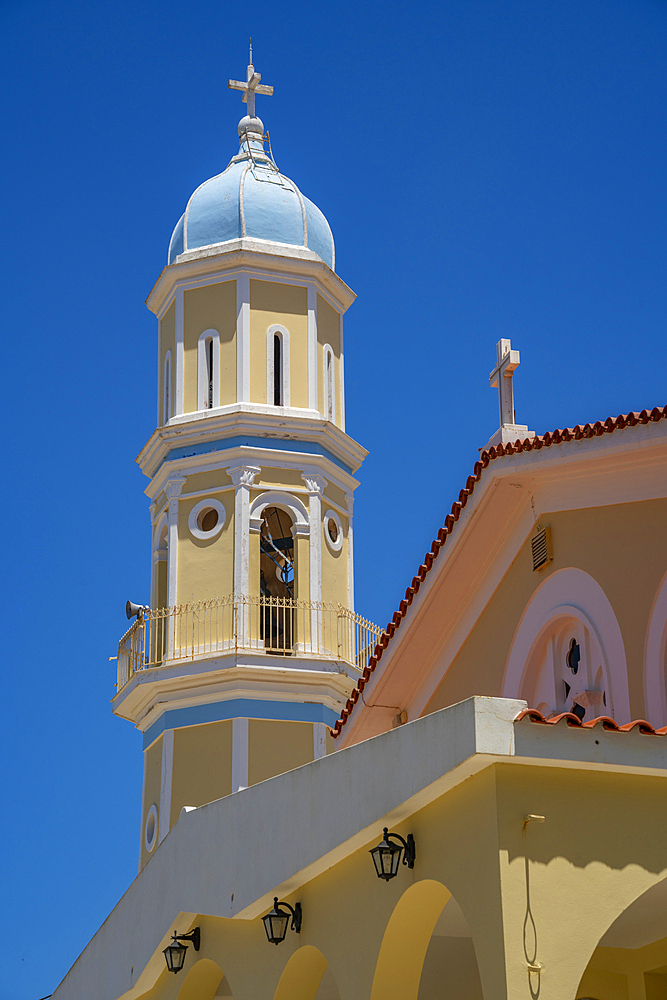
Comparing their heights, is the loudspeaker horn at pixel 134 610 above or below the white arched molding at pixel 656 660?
above

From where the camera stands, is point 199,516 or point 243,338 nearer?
point 199,516

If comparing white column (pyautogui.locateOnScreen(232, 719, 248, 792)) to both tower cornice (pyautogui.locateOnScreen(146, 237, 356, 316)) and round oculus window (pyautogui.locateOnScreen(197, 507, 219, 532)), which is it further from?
tower cornice (pyautogui.locateOnScreen(146, 237, 356, 316))

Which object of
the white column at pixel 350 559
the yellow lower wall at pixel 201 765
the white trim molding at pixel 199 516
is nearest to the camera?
the yellow lower wall at pixel 201 765

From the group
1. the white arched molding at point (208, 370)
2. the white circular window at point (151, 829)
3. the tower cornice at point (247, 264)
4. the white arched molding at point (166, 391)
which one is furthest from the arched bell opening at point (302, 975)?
the tower cornice at point (247, 264)

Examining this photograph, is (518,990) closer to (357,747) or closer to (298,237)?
(357,747)

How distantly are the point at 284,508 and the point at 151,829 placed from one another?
5.74 m

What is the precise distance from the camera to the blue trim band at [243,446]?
23656 millimetres

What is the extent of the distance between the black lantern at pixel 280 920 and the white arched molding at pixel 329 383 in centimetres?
1483

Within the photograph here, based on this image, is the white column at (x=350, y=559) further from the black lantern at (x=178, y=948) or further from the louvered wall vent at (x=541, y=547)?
the black lantern at (x=178, y=948)

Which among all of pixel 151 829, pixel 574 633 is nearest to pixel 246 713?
pixel 151 829

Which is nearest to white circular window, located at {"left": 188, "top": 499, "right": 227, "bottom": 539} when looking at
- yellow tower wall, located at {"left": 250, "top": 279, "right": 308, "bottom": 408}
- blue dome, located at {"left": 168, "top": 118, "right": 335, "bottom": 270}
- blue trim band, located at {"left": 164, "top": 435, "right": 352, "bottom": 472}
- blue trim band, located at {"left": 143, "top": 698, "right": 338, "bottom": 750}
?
blue trim band, located at {"left": 164, "top": 435, "right": 352, "bottom": 472}

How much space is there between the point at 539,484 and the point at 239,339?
1217 cm

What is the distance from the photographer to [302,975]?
10867 millimetres

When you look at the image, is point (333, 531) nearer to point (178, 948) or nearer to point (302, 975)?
point (178, 948)
